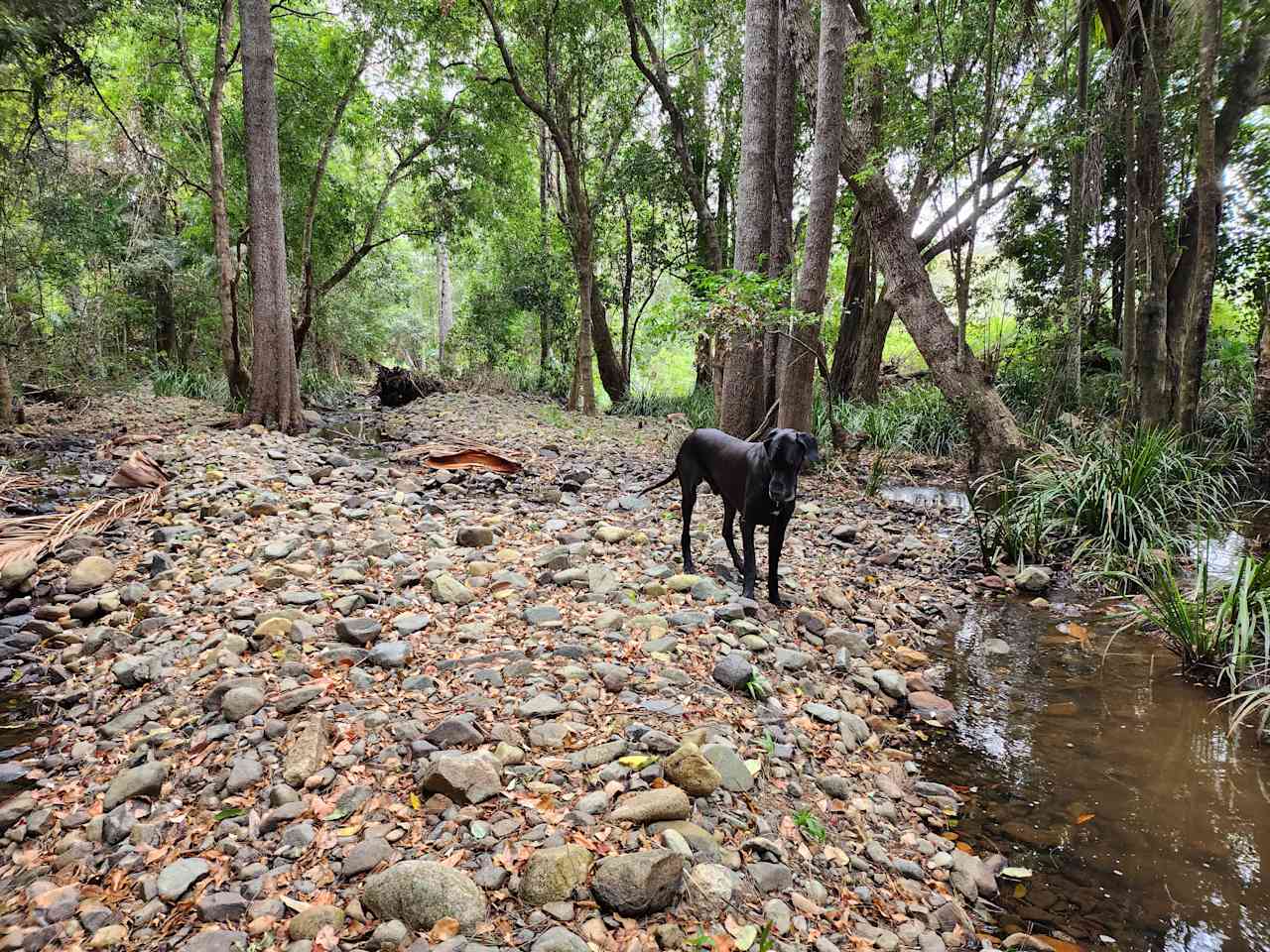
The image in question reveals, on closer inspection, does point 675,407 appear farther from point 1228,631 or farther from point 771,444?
point 1228,631

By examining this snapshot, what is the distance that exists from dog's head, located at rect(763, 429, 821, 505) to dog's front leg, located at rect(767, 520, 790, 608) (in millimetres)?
319

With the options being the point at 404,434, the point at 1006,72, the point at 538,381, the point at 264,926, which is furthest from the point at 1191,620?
the point at 538,381

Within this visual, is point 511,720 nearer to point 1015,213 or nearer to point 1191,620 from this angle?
point 1191,620

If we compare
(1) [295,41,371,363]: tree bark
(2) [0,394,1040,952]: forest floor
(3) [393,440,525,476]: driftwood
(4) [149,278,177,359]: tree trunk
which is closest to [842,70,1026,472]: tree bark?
(2) [0,394,1040,952]: forest floor

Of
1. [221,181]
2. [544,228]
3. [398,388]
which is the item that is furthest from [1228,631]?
[544,228]

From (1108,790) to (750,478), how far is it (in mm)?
1995

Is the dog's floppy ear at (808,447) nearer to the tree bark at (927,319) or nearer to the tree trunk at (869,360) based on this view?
the tree bark at (927,319)

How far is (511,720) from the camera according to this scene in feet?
8.11

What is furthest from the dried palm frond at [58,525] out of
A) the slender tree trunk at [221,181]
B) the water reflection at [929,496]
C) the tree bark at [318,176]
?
the tree bark at [318,176]

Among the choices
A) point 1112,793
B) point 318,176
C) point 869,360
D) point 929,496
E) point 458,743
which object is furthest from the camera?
point 869,360

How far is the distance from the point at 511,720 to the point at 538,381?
16143 millimetres

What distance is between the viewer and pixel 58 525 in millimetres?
4145

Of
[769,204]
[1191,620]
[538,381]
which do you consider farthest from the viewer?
[538,381]

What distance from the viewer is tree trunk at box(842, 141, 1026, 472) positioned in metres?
7.16
